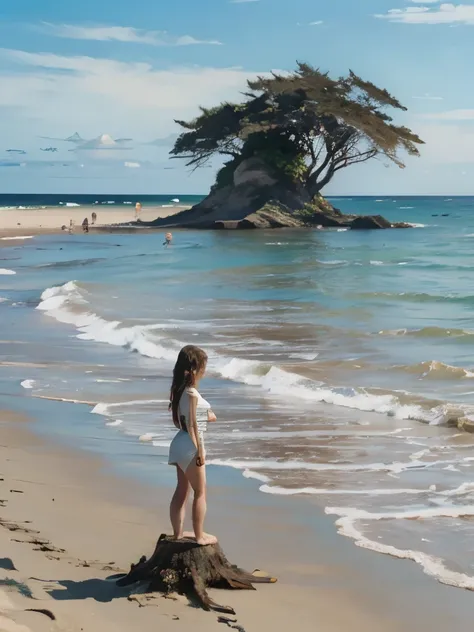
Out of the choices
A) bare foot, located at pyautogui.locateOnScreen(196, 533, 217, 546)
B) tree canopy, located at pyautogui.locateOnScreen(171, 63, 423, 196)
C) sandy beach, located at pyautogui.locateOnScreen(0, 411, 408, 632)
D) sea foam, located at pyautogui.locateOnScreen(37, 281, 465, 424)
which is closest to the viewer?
sandy beach, located at pyautogui.locateOnScreen(0, 411, 408, 632)

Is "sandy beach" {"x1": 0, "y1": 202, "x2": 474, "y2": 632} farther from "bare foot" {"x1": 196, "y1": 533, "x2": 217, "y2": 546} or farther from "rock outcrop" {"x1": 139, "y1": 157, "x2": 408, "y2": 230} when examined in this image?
"rock outcrop" {"x1": 139, "y1": 157, "x2": 408, "y2": 230}

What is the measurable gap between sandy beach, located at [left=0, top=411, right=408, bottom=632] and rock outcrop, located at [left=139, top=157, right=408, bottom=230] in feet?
184

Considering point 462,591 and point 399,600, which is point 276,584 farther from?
point 462,591

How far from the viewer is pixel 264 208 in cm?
6362

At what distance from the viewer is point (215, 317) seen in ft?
64.2

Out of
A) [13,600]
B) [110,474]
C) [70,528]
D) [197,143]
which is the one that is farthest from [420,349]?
[197,143]

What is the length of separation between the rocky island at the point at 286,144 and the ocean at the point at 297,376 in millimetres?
31094

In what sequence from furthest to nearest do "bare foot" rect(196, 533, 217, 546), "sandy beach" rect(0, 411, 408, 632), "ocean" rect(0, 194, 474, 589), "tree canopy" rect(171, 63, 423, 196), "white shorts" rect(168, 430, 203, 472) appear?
"tree canopy" rect(171, 63, 423, 196) → "ocean" rect(0, 194, 474, 589) → "white shorts" rect(168, 430, 203, 472) → "bare foot" rect(196, 533, 217, 546) → "sandy beach" rect(0, 411, 408, 632)

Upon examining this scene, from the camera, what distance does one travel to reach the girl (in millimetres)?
5160

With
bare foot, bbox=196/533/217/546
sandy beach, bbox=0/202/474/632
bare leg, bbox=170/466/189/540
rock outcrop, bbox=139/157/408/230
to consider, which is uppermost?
rock outcrop, bbox=139/157/408/230

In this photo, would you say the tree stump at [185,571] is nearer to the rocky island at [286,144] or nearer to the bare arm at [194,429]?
the bare arm at [194,429]

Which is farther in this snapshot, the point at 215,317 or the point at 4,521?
the point at 215,317

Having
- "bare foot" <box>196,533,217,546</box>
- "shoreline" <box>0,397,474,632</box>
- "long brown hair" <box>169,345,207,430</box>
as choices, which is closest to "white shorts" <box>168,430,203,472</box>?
"long brown hair" <box>169,345,207,430</box>

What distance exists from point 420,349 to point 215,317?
5.45 meters
